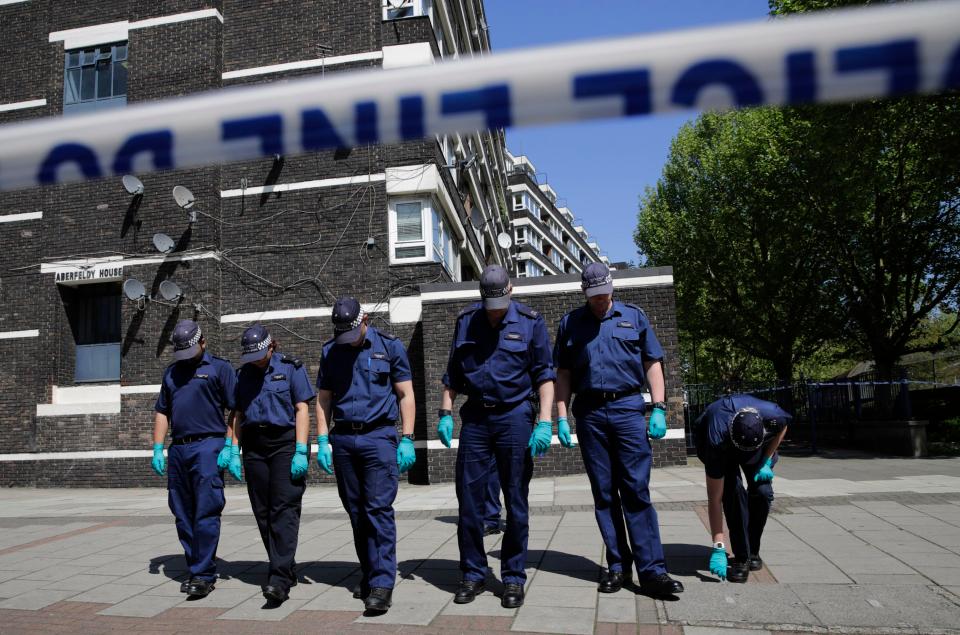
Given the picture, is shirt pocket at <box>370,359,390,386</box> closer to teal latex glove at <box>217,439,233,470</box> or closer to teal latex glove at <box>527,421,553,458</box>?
teal latex glove at <box>527,421,553,458</box>

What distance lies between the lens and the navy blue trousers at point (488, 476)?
4594 mm

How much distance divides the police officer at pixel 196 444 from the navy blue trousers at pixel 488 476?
75.5 inches

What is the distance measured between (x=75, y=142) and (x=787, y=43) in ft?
7.00

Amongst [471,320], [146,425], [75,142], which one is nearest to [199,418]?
[471,320]

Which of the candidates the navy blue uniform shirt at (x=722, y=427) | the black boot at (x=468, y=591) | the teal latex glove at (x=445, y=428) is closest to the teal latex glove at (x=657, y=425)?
the navy blue uniform shirt at (x=722, y=427)

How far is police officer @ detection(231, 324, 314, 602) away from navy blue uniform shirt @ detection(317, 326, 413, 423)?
323mm

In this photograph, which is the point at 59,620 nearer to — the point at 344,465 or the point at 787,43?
the point at 344,465

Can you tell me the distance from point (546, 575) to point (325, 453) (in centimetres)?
184

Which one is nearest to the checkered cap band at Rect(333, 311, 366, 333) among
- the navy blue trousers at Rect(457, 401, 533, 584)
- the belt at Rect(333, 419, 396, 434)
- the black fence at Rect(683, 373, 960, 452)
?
the belt at Rect(333, 419, 396, 434)

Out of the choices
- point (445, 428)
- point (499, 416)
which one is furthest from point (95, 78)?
point (499, 416)

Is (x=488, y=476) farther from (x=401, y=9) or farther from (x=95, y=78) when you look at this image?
(x=95, y=78)

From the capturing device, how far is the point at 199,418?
17.7 ft

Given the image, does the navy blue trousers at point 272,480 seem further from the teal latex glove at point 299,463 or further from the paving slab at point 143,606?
the paving slab at point 143,606

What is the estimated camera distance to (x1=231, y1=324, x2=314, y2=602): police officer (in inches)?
195
